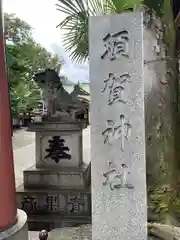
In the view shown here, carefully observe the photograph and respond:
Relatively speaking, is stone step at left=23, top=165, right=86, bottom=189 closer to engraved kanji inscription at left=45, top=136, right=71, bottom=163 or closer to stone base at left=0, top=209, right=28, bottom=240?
engraved kanji inscription at left=45, top=136, right=71, bottom=163

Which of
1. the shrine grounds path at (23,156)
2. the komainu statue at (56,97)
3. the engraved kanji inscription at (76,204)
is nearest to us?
the engraved kanji inscription at (76,204)

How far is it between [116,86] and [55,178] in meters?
2.65

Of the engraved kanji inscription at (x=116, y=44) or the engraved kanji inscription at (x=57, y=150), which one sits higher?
the engraved kanji inscription at (x=116, y=44)

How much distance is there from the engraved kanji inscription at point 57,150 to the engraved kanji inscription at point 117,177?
8.06ft

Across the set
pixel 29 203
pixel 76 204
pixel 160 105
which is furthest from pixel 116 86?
pixel 29 203

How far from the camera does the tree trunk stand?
2.77 meters

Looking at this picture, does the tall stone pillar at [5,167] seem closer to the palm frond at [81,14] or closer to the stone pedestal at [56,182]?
the palm frond at [81,14]

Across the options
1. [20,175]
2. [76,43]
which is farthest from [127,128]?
[20,175]

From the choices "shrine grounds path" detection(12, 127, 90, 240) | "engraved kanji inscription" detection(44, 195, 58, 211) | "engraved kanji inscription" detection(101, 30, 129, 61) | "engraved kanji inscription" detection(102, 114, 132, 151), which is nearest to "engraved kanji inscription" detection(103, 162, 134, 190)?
"engraved kanji inscription" detection(102, 114, 132, 151)

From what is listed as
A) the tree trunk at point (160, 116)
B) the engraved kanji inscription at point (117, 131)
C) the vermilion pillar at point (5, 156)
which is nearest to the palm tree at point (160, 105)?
the tree trunk at point (160, 116)

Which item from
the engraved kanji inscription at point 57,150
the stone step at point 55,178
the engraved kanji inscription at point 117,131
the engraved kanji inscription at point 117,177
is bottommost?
the stone step at point 55,178

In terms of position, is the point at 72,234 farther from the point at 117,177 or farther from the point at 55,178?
the point at 55,178

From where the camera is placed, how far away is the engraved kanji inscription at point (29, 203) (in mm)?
4215

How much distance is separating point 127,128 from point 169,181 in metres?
1.07
